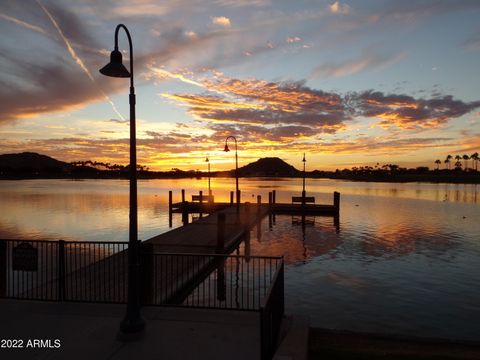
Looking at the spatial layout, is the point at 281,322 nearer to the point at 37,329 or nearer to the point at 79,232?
the point at 37,329

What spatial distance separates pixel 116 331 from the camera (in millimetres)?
8281

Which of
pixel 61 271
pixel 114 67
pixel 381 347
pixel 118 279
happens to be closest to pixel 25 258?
pixel 61 271

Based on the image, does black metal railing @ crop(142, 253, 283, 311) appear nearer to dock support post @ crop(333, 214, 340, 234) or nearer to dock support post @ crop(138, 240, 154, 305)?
dock support post @ crop(138, 240, 154, 305)

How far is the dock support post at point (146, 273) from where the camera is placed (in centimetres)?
1001

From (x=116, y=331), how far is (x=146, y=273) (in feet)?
7.09

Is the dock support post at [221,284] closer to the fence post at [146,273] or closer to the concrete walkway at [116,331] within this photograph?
the fence post at [146,273]

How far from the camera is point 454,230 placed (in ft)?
127

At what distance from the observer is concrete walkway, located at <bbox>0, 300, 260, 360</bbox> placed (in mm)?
7211

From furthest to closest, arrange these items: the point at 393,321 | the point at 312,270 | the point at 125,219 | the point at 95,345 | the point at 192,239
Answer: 1. the point at 125,219
2. the point at 192,239
3. the point at 312,270
4. the point at 393,321
5. the point at 95,345

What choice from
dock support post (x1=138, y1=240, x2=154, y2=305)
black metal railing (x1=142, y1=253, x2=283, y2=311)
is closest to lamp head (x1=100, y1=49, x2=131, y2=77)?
dock support post (x1=138, y1=240, x2=154, y2=305)

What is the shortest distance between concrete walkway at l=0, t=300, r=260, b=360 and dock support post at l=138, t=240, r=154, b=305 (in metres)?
0.56

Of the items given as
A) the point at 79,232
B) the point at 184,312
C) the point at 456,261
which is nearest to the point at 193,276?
the point at 184,312

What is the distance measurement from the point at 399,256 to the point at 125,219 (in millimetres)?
34219

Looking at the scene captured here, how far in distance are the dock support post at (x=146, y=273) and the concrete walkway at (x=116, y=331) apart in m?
0.56
